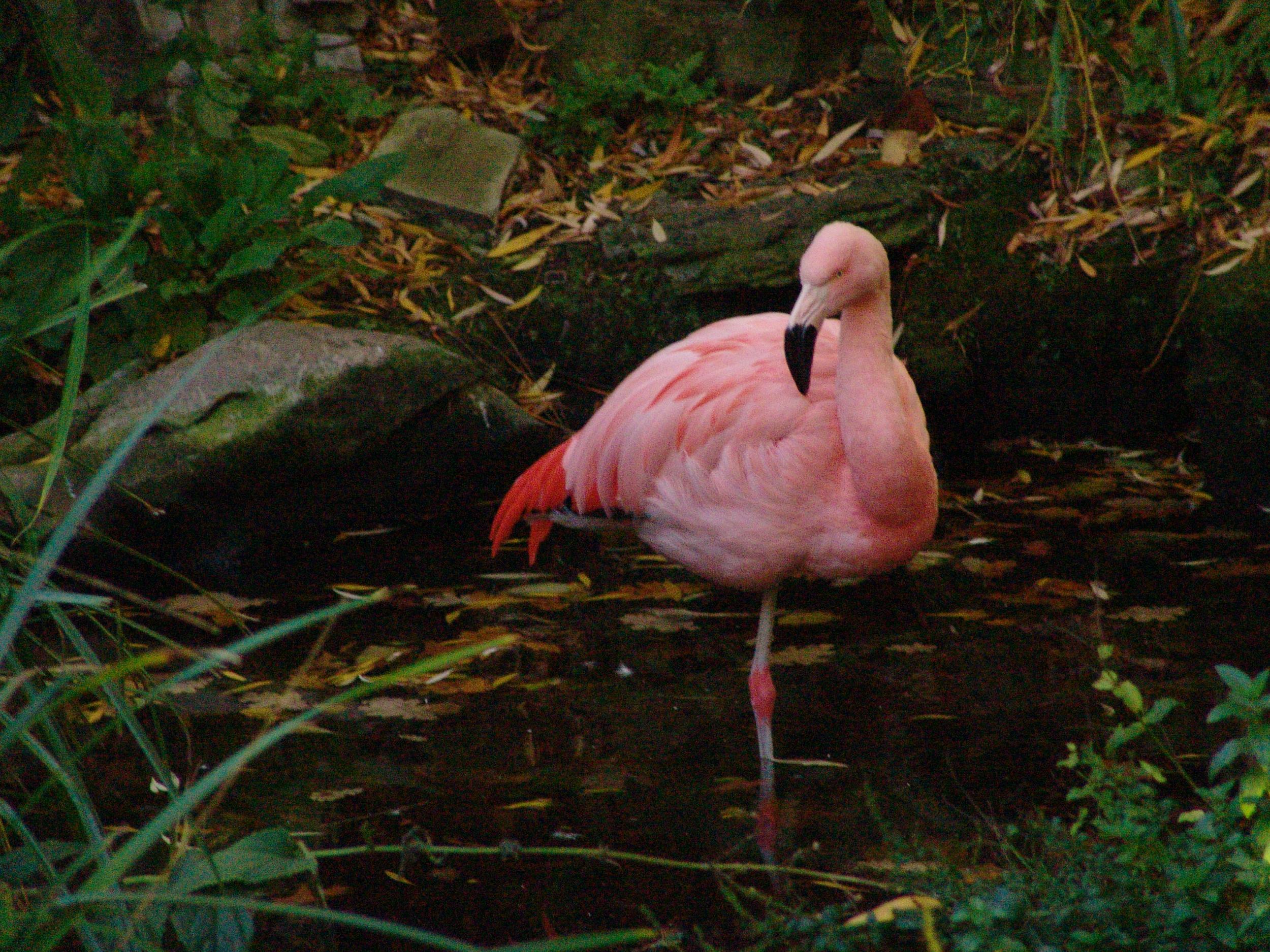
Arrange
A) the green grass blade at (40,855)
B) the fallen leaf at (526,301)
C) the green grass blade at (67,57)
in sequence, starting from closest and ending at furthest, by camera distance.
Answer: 1. the green grass blade at (40,855)
2. the green grass blade at (67,57)
3. the fallen leaf at (526,301)

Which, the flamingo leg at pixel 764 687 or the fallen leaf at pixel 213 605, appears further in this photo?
the fallen leaf at pixel 213 605

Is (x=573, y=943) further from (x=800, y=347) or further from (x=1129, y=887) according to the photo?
(x=800, y=347)

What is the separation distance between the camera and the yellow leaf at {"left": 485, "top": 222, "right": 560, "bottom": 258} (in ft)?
18.3

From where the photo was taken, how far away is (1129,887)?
5.91 ft

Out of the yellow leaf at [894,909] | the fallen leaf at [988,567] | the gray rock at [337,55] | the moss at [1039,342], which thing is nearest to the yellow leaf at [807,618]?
the fallen leaf at [988,567]

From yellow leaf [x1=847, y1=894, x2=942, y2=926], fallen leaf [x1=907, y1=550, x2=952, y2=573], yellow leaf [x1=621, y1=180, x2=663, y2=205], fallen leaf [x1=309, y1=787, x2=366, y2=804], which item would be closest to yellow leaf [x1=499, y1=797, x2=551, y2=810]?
fallen leaf [x1=309, y1=787, x2=366, y2=804]

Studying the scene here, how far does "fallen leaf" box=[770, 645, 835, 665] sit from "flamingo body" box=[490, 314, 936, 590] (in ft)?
1.46

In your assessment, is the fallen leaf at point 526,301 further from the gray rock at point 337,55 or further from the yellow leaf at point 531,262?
the gray rock at point 337,55

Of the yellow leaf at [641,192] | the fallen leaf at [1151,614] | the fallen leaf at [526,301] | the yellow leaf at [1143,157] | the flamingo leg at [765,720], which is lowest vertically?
the fallen leaf at [1151,614]

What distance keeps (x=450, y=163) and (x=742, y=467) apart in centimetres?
318

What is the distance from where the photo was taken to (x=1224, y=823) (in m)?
1.75

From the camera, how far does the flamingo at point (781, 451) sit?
312cm

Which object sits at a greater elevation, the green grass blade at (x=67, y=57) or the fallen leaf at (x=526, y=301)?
the green grass blade at (x=67, y=57)

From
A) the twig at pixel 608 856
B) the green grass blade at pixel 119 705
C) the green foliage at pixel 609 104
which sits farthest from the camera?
the green foliage at pixel 609 104
